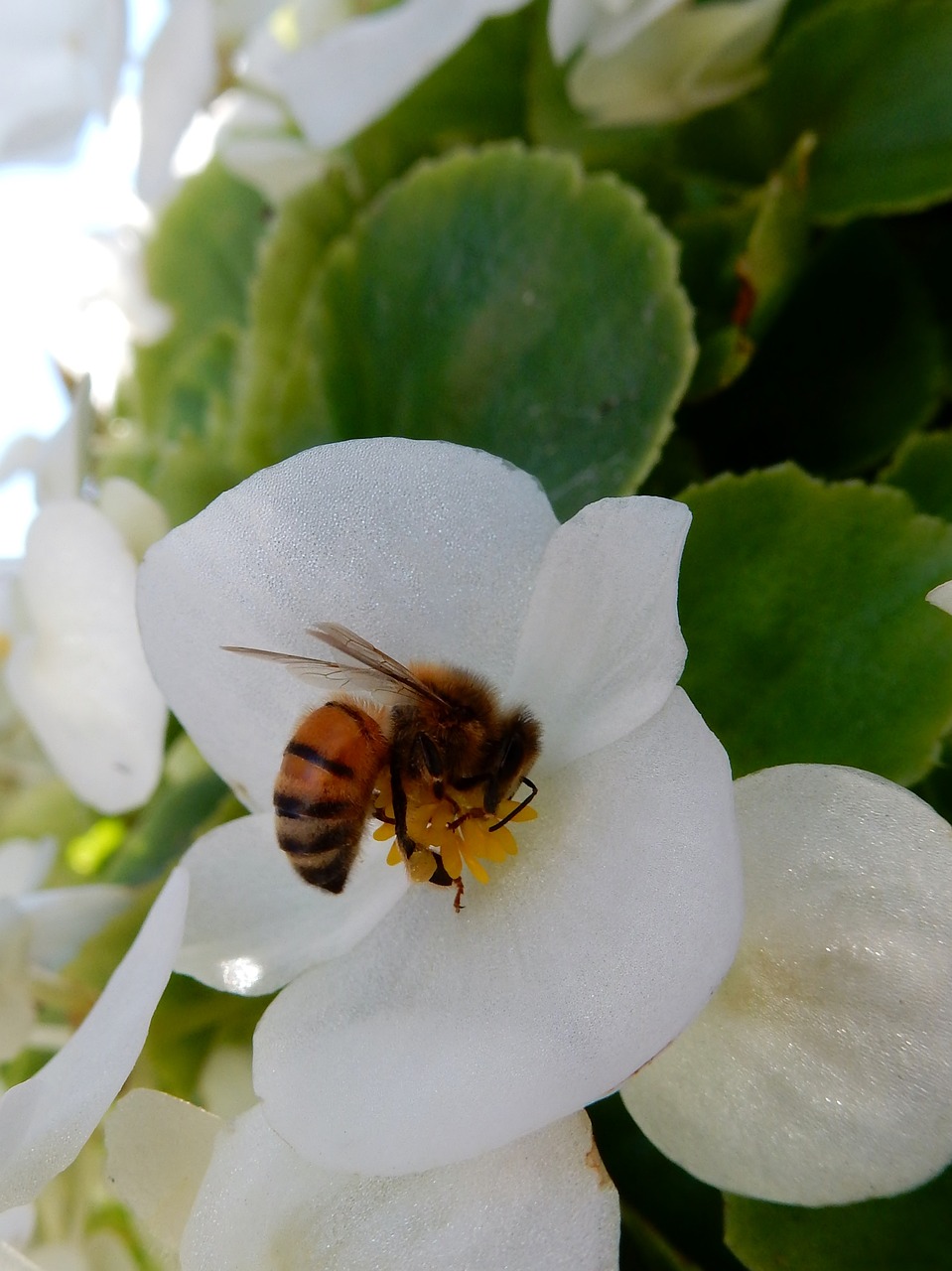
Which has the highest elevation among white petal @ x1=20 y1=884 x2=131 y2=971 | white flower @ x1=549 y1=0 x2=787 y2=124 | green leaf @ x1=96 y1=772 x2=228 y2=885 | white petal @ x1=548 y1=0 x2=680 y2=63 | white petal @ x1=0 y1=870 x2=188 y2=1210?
white petal @ x1=548 y1=0 x2=680 y2=63

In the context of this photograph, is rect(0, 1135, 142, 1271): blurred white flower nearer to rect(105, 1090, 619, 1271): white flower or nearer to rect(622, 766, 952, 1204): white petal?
rect(105, 1090, 619, 1271): white flower

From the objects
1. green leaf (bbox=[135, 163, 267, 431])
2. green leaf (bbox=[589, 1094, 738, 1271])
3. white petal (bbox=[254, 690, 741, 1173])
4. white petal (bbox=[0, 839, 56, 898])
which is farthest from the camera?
green leaf (bbox=[135, 163, 267, 431])

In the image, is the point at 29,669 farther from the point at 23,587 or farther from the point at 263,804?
the point at 263,804

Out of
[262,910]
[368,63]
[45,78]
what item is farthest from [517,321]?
[45,78]

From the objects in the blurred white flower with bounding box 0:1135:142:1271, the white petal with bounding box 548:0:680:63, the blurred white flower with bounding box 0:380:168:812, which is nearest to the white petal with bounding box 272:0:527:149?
the white petal with bounding box 548:0:680:63

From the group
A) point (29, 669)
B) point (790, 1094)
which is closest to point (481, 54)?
point (29, 669)

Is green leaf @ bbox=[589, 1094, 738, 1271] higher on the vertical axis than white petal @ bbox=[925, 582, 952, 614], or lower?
lower

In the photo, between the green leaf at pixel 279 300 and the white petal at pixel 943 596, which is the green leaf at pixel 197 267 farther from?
A: the white petal at pixel 943 596

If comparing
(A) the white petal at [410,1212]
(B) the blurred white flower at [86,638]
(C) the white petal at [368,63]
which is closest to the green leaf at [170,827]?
(B) the blurred white flower at [86,638]
